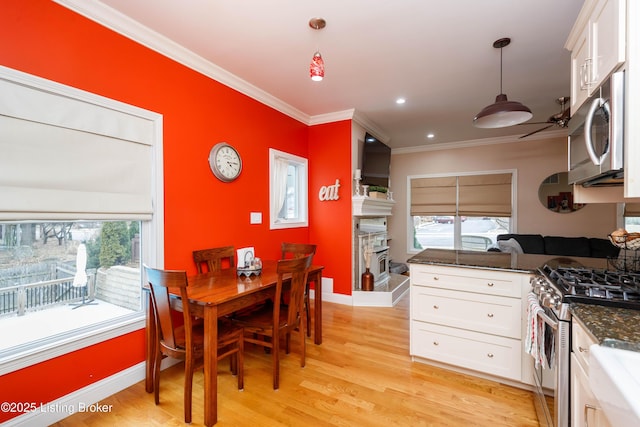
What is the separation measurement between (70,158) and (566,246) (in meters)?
6.58

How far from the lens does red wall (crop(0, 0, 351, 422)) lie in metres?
1.79

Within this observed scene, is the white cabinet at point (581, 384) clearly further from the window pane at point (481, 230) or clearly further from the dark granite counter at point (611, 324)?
the window pane at point (481, 230)

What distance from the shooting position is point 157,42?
238 centimetres

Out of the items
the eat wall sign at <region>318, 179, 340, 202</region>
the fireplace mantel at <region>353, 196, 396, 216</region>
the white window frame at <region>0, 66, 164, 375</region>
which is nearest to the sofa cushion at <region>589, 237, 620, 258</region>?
the fireplace mantel at <region>353, 196, 396, 216</region>

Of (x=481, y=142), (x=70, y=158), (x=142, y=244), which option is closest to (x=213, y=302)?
(x=142, y=244)

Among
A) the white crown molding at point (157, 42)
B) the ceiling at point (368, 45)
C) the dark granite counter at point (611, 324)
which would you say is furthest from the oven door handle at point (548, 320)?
the white crown molding at point (157, 42)

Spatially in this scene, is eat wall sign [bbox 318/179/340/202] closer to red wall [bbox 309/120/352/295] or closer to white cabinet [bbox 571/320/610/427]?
red wall [bbox 309/120/352/295]

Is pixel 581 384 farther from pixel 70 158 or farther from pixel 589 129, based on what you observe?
pixel 70 158

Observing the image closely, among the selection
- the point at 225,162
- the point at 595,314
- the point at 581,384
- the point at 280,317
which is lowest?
the point at 280,317

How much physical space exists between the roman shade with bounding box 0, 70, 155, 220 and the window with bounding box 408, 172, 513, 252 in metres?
5.40

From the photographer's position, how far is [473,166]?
582 centimetres

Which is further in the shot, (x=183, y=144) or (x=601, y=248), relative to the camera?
(x=601, y=248)

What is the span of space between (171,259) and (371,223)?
3162mm

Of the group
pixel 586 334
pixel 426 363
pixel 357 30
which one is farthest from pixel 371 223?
pixel 586 334
